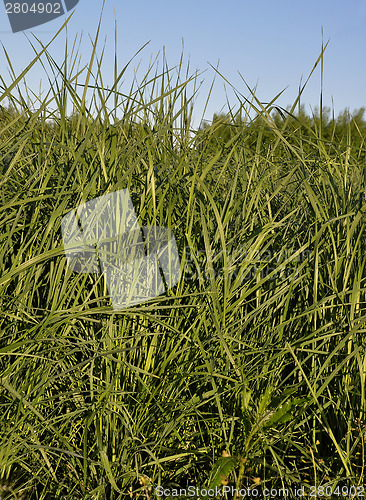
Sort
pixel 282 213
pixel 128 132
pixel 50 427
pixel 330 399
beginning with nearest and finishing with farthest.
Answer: pixel 50 427 < pixel 330 399 < pixel 282 213 < pixel 128 132

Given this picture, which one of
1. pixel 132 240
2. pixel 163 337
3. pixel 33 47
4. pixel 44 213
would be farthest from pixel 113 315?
pixel 33 47

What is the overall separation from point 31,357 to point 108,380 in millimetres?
237

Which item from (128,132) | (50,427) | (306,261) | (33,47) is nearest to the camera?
(50,427)

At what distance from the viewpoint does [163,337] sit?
1521mm

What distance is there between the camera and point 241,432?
1.52 metres

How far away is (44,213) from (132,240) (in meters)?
0.33

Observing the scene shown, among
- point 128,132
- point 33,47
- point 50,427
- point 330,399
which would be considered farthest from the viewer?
point 128,132

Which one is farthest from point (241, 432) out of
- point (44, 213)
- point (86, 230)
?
point (44, 213)

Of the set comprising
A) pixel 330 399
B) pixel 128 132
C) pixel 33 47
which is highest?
pixel 33 47

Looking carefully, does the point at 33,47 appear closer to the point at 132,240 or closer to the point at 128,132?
the point at 128,132

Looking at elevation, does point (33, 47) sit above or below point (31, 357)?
above

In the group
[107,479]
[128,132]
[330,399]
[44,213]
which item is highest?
[128,132]

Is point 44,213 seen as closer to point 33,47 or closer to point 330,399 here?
point 33,47

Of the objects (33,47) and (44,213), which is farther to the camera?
(33,47)
